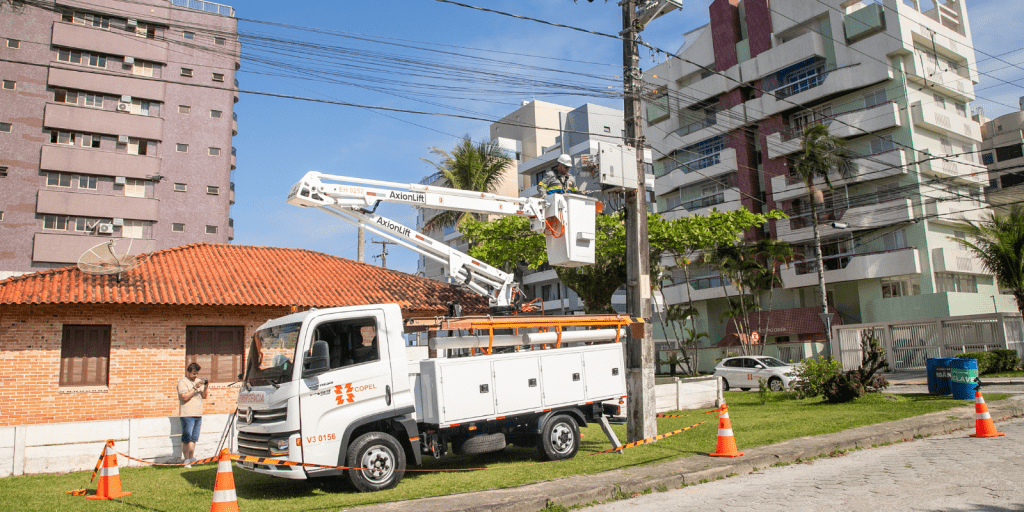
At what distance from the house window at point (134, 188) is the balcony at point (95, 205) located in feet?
2.09

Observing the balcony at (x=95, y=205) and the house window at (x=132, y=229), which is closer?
Answer: the balcony at (x=95, y=205)

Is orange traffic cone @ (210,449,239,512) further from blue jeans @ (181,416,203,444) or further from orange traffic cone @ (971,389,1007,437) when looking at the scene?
orange traffic cone @ (971,389,1007,437)

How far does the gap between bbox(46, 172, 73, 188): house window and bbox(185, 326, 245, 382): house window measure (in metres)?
26.3

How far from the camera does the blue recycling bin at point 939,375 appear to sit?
17078 mm

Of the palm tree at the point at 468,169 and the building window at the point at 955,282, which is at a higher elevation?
the palm tree at the point at 468,169

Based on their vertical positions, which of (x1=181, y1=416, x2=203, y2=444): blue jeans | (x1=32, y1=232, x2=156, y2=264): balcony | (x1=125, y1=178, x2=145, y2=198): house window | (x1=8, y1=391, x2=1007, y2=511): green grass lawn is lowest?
(x1=8, y1=391, x2=1007, y2=511): green grass lawn

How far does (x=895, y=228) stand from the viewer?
36.2 metres

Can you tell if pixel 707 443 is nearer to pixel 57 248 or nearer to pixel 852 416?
pixel 852 416

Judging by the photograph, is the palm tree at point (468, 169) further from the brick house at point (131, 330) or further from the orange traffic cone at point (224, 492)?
the orange traffic cone at point (224, 492)

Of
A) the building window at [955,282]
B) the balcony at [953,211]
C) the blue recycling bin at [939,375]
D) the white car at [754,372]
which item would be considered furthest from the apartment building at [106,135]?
the building window at [955,282]

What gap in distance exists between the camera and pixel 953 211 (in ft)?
120

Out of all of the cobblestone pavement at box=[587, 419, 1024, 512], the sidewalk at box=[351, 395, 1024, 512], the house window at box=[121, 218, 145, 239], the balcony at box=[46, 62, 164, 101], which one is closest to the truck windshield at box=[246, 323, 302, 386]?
the sidewalk at box=[351, 395, 1024, 512]

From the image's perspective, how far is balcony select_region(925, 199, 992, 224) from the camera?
1407 inches

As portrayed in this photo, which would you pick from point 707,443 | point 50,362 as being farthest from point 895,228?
point 50,362
